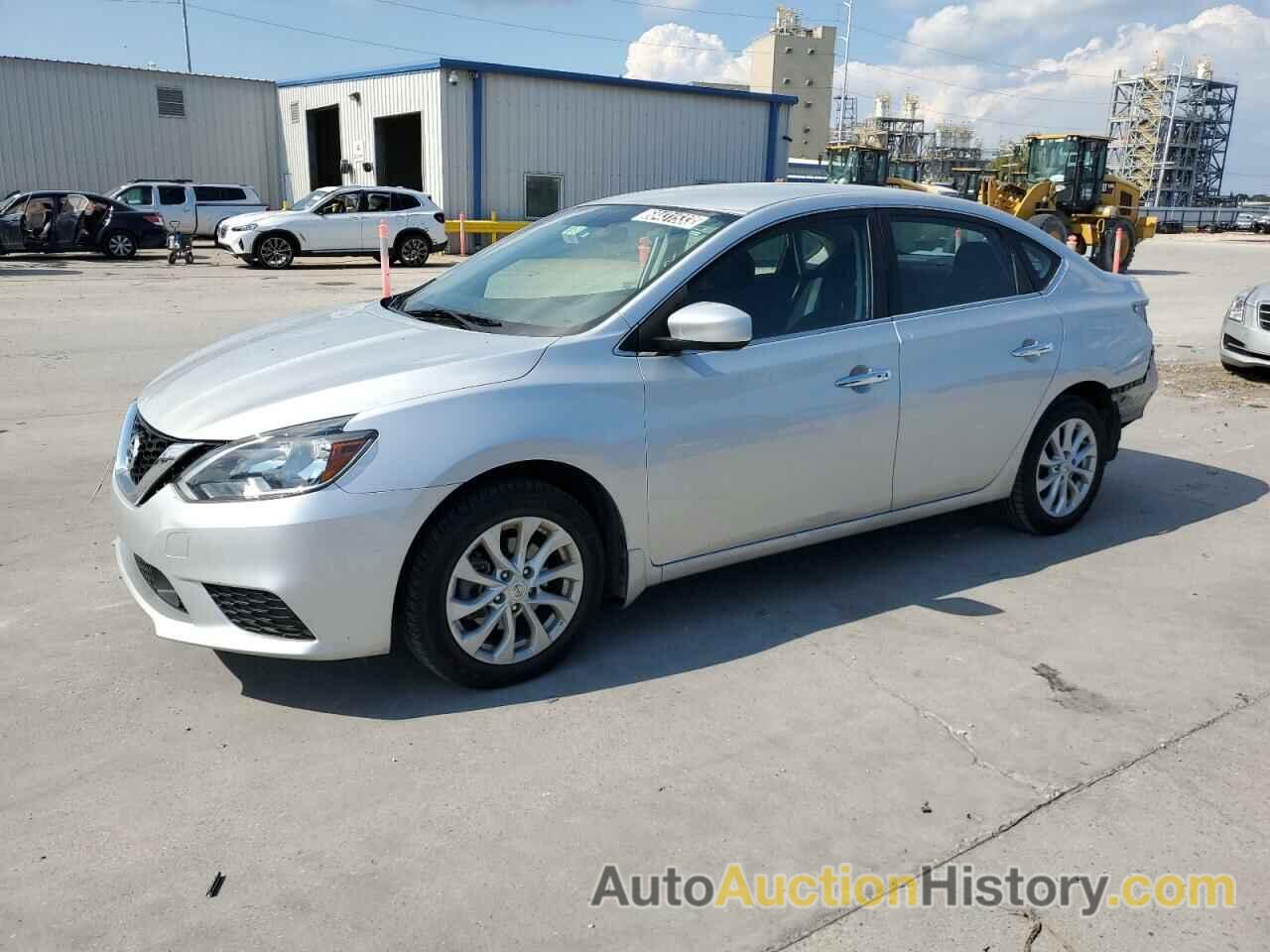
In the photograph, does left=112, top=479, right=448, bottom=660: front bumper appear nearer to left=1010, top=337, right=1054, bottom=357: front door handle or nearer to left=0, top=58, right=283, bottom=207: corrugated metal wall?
left=1010, top=337, right=1054, bottom=357: front door handle

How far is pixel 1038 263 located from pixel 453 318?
284cm

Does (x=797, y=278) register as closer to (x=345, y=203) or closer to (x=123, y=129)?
(x=345, y=203)

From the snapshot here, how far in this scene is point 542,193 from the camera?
28.7 meters

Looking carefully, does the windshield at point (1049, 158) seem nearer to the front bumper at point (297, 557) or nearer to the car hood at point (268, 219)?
the car hood at point (268, 219)

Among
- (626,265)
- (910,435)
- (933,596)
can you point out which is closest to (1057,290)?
(910,435)

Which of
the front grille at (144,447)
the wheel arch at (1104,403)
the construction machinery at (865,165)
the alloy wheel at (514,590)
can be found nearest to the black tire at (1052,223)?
the construction machinery at (865,165)

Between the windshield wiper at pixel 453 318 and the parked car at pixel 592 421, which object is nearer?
the parked car at pixel 592 421

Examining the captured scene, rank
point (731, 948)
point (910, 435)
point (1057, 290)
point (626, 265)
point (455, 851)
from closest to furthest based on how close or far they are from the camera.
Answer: point (731, 948)
point (455, 851)
point (626, 265)
point (910, 435)
point (1057, 290)

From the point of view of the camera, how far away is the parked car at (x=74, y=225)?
21.7 metres

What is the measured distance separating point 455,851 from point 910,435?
102 inches

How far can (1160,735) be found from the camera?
3475 millimetres

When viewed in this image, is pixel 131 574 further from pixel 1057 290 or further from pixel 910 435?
pixel 1057 290

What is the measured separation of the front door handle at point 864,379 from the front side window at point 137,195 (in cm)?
2420

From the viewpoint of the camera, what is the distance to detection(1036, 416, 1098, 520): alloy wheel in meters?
5.20
